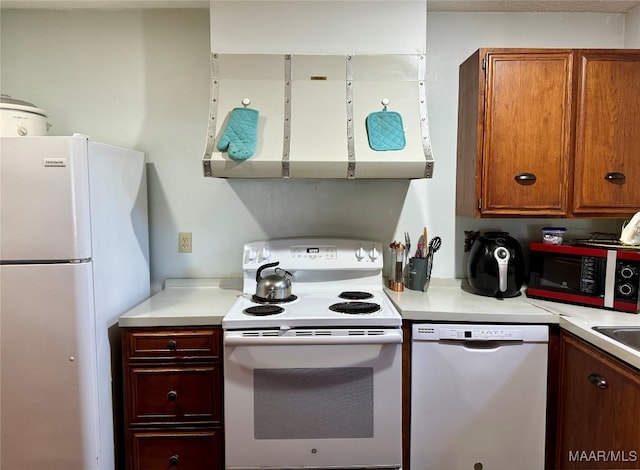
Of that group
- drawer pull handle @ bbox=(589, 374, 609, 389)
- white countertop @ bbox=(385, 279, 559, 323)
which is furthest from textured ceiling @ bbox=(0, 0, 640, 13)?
drawer pull handle @ bbox=(589, 374, 609, 389)

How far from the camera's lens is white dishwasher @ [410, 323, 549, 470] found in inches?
70.7

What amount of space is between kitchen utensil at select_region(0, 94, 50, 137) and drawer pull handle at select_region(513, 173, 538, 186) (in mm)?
2301

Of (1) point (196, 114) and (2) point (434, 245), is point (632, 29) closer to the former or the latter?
(2) point (434, 245)

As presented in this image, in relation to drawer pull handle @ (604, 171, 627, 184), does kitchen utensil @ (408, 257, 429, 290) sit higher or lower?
lower

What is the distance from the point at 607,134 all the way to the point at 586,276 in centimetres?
71

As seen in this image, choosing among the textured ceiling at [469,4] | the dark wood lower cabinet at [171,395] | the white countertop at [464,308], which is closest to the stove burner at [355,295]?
the white countertop at [464,308]

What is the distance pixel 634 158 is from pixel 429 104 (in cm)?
104

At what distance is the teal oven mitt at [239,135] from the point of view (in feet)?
6.07

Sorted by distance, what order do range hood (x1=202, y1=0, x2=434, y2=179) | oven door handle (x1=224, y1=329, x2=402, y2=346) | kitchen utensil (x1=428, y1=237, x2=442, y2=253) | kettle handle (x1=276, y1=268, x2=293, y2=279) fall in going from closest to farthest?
oven door handle (x1=224, y1=329, x2=402, y2=346), range hood (x1=202, y1=0, x2=434, y2=179), kettle handle (x1=276, y1=268, x2=293, y2=279), kitchen utensil (x1=428, y1=237, x2=442, y2=253)

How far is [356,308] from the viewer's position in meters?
1.85

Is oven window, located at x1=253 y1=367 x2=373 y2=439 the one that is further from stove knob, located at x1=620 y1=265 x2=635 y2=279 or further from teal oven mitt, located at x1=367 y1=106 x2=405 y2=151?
stove knob, located at x1=620 y1=265 x2=635 y2=279

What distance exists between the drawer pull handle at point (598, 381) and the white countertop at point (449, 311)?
121 millimetres

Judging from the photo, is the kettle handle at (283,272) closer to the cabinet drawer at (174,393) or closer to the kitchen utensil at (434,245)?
the cabinet drawer at (174,393)

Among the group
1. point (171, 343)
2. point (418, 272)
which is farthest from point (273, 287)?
point (418, 272)
